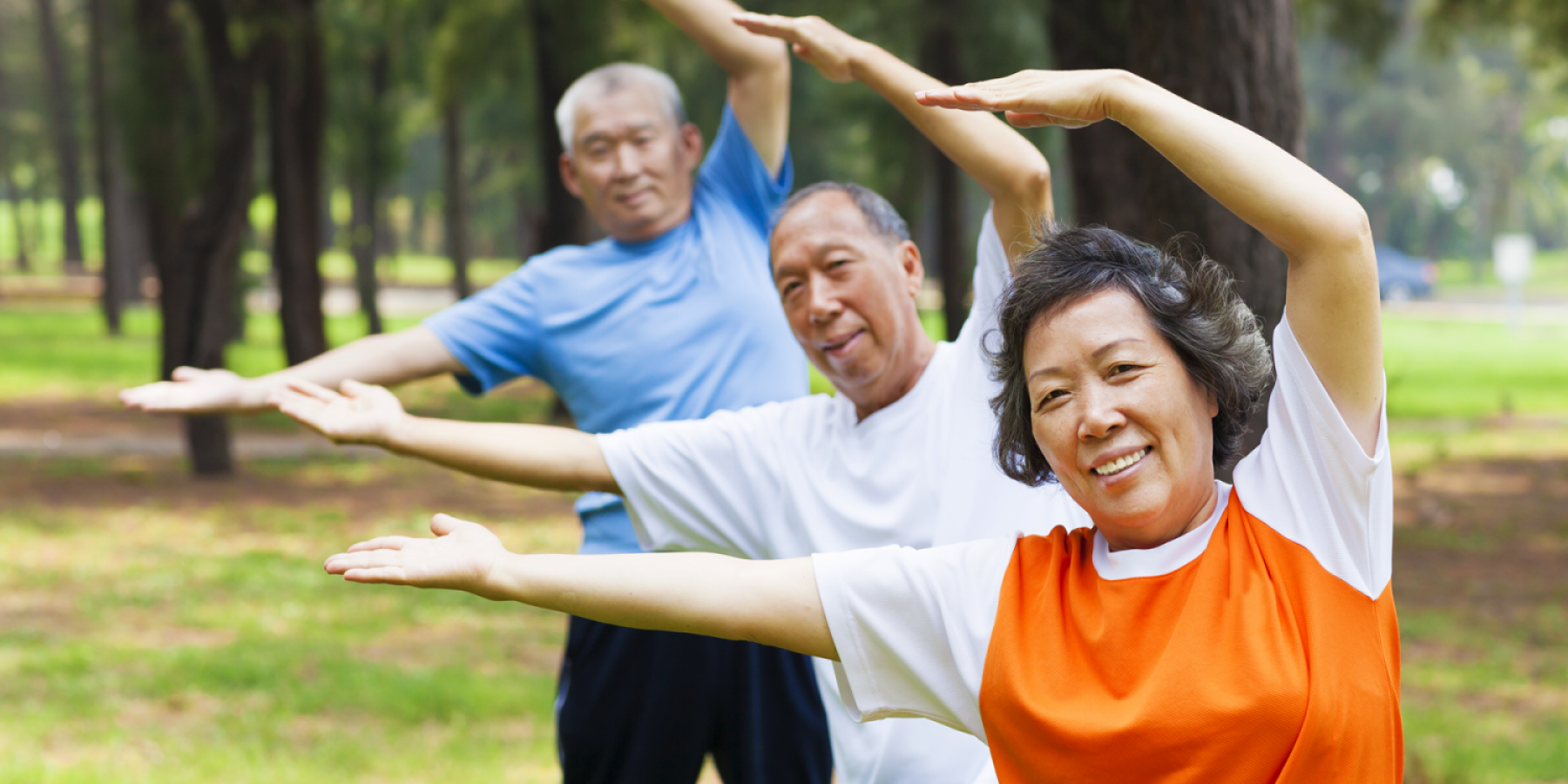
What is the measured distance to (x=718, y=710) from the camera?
3301mm

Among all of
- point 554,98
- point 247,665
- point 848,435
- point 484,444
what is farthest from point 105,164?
point 848,435

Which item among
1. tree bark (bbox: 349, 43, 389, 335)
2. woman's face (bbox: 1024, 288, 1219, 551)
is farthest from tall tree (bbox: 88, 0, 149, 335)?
woman's face (bbox: 1024, 288, 1219, 551)

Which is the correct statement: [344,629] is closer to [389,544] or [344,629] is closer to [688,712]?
[688,712]

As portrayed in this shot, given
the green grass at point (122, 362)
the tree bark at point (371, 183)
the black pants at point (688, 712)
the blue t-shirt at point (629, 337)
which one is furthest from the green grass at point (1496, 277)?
the black pants at point (688, 712)

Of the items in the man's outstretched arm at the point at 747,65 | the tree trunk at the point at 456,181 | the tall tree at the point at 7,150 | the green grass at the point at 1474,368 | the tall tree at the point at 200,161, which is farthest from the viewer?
the tall tree at the point at 7,150

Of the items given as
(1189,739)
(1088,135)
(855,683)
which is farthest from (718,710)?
(1088,135)

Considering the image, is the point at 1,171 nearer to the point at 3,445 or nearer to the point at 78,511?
the point at 3,445

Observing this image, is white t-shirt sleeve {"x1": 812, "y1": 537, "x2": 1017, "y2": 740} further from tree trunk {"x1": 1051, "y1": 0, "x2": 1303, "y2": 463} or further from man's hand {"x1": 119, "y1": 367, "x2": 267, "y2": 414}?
tree trunk {"x1": 1051, "y1": 0, "x2": 1303, "y2": 463}

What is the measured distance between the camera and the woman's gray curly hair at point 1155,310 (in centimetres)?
185

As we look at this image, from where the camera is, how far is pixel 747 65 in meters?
3.57

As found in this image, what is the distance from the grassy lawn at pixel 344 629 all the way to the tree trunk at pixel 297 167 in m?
2.35

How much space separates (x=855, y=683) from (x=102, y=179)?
88.1ft

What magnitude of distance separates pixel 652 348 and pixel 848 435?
916 mm

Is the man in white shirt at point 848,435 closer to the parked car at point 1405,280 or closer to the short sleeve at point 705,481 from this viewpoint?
the short sleeve at point 705,481
